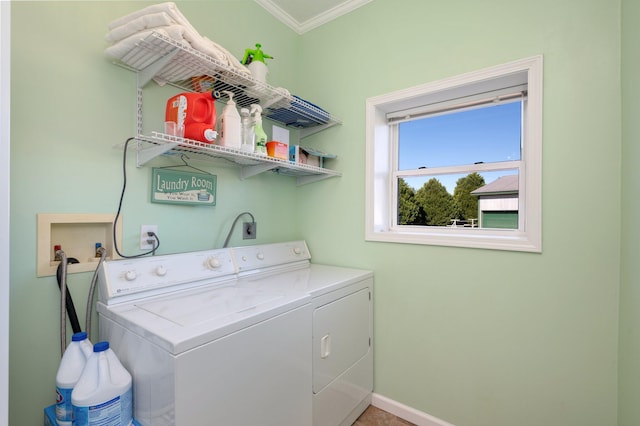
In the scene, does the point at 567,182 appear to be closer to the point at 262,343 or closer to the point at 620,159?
the point at 620,159

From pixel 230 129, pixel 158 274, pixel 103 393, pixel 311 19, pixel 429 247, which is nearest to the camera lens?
pixel 103 393

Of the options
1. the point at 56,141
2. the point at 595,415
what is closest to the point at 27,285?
the point at 56,141

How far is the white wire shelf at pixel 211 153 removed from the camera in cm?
120

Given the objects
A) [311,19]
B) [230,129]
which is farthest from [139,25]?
[311,19]

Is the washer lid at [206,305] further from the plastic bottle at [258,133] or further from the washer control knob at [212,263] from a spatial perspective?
the plastic bottle at [258,133]

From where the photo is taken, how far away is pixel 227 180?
1815 millimetres

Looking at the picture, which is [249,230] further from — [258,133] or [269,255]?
[258,133]

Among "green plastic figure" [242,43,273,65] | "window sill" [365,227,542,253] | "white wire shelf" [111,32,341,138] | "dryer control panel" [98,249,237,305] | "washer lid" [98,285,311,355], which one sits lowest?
"washer lid" [98,285,311,355]

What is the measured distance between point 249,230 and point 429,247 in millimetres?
1175

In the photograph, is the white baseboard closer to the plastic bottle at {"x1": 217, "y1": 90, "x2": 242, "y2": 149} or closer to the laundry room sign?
the laundry room sign

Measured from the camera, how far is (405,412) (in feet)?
5.88

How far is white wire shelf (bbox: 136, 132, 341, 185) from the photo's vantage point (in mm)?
1204

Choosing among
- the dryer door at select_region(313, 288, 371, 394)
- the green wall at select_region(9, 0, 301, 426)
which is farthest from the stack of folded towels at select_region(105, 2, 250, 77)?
the dryer door at select_region(313, 288, 371, 394)

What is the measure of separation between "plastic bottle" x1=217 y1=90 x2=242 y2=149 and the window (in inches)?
36.5
